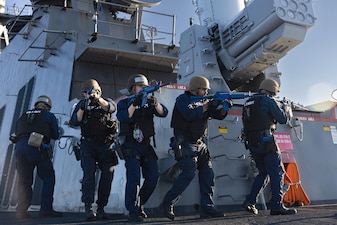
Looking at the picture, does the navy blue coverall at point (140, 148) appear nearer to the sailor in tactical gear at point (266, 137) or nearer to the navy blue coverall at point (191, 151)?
the navy blue coverall at point (191, 151)

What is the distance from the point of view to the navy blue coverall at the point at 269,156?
4293 mm

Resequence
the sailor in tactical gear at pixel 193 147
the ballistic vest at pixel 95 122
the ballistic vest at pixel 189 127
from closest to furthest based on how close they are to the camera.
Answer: the sailor in tactical gear at pixel 193 147 → the ballistic vest at pixel 189 127 → the ballistic vest at pixel 95 122

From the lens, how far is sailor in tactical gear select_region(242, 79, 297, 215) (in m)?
4.32

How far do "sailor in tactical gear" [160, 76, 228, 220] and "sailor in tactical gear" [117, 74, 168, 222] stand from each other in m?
0.22

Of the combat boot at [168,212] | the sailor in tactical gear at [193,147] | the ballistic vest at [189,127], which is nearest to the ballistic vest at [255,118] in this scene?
the sailor in tactical gear at [193,147]

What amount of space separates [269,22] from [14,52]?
9.42m

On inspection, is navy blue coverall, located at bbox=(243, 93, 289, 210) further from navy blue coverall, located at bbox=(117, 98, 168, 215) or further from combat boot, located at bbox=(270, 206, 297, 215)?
navy blue coverall, located at bbox=(117, 98, 168, 215)

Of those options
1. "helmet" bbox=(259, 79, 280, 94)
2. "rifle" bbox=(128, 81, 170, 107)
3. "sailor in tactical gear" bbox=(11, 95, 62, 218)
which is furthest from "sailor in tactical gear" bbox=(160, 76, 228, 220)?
"sailor in tactical gear" bbox=(11, 95, 62, 218)

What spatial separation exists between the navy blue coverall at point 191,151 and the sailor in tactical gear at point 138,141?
0.21 metres

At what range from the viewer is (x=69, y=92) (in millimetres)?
8195

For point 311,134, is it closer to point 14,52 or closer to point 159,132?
point 159,132

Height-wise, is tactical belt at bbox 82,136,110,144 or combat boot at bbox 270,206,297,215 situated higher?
tactical belt at bbox 82,136,110,144

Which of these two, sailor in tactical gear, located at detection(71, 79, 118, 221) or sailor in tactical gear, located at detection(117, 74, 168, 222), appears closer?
sailor in tactical gear, located at detection(117, 74, 168, 222)

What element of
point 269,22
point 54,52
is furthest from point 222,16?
point 54,52
